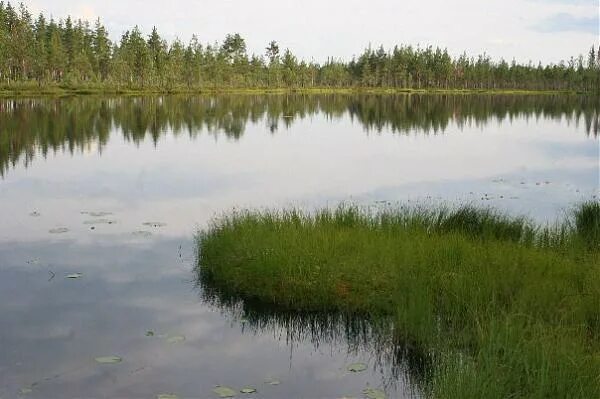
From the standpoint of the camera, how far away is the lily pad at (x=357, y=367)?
10547mm

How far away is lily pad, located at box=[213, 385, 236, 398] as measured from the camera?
9562 mm

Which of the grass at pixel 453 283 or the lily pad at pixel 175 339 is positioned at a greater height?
the grass at pixel 453 283

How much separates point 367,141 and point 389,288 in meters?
40.4

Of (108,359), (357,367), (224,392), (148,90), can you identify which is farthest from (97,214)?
(148,90)

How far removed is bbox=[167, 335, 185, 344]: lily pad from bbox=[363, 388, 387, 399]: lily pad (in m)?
3.79

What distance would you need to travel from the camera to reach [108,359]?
420 inches

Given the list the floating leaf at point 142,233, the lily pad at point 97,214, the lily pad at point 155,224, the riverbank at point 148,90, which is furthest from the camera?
the riverbank at point 148,90

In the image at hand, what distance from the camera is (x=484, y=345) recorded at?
918cm

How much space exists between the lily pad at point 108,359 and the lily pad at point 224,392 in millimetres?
1967

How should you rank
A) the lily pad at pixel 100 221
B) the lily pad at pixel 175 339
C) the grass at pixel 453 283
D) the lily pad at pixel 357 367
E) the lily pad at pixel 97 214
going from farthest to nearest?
1. the lily pad at pixel 97 214
2. the lily pad at pixel 100 221
3. the lily pad at pixel 175 339
4. the lily pad at pixel 357 367
5. the grass at pixel 453 283

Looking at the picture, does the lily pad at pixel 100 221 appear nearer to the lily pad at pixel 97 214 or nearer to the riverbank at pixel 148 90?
→ the lily pad at pixel 97 214

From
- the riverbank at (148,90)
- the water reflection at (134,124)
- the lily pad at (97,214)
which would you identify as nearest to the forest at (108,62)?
the riverbank at (148,90)

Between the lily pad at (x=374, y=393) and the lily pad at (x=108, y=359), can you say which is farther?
the lily pad at (x=108, y=359)

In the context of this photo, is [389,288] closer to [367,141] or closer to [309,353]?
[309,353]
